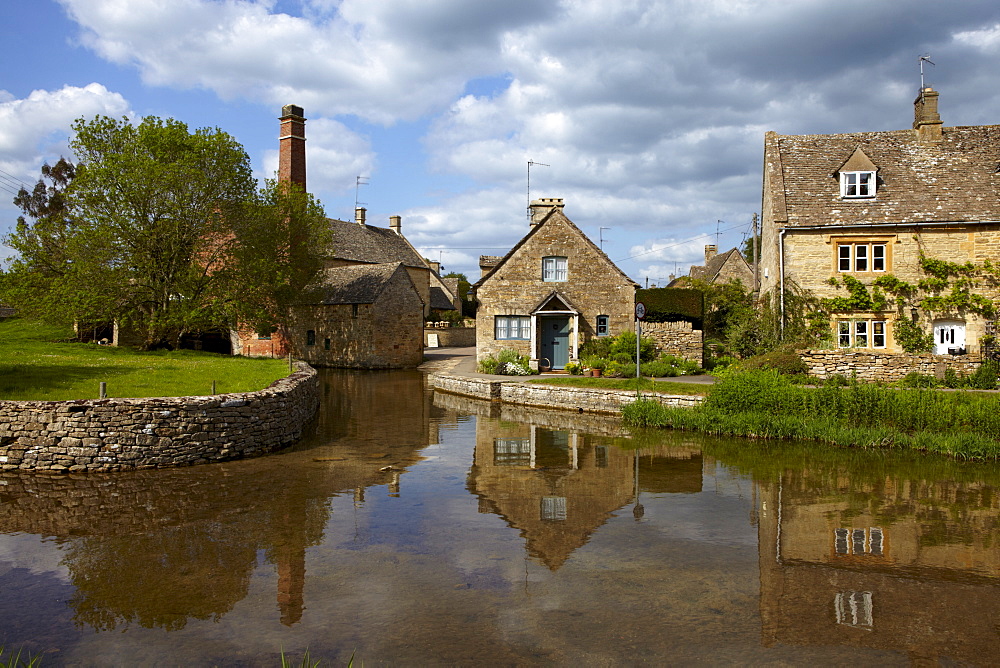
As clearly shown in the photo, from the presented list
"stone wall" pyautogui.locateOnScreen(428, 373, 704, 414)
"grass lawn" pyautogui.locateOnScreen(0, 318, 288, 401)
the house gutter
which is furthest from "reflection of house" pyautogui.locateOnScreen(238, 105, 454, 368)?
the house gutter

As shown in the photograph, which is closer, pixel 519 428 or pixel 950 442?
pixel 950 442

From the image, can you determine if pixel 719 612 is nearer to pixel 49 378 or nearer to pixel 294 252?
pixel 49 378

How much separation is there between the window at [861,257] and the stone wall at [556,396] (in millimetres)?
10919

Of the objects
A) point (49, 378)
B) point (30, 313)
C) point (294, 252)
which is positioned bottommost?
point (49, 378)

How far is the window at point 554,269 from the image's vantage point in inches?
1070

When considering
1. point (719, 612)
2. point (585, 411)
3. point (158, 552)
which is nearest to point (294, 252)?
point (585, 411)

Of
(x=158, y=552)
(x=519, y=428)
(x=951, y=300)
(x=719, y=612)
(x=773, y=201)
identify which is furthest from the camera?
(x=773, y=201)

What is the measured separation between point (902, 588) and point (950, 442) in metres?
8.14

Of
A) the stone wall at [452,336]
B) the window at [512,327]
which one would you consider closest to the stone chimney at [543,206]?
the window at [512,327]

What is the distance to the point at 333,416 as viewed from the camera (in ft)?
64.5

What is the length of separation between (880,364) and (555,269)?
12280mm

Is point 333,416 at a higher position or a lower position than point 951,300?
lower

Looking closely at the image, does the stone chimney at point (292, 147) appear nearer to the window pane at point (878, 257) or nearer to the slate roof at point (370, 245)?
the slate roof at point (370, 245)

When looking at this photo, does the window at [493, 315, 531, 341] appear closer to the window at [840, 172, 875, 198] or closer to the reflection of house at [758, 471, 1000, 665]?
the window at [840, 172, 875, 198]
